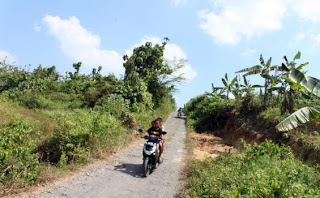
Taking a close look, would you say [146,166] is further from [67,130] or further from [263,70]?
[263,70]

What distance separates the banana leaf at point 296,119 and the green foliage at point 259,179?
2.05 meters

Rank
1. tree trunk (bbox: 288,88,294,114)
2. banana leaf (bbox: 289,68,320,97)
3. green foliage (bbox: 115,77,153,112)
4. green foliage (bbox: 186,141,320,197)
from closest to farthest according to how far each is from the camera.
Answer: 1. green foliage (bbox: 186,141,320,197)
2. banana leaf (bbox: 289,68,320,97)
3. tree trunk (bbox: 288,88,294,114)
4. green foliage (bbox: 115,77,153,112)

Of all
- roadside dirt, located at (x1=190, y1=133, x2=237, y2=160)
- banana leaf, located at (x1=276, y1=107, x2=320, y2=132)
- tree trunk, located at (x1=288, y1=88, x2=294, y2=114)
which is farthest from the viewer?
tree trunk, located at (x1=288, y1=88, x2=294, y2=114)

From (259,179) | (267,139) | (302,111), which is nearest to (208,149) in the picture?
(267,139)

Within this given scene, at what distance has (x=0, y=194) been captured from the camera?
179 inches

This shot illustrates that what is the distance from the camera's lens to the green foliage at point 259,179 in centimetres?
427

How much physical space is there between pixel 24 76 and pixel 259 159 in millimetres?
32536

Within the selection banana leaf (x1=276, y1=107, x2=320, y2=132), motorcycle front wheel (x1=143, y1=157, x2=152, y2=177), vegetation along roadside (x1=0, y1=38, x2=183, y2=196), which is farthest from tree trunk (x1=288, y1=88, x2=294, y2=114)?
motorcycle front wheel (x1=143, y1=157, x2=152, y2=177)

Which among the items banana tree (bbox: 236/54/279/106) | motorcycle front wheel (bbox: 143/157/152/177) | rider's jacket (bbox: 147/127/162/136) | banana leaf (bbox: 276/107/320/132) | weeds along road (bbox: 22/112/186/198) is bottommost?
weeds along road (bbox: 22/112/186/198)

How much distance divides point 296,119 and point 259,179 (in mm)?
5704

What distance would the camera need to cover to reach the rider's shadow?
23.5 ft

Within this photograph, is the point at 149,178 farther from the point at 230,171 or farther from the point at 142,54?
the point at 142,54

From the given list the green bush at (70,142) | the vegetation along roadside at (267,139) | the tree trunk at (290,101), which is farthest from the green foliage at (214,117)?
the green bush at (70,142)

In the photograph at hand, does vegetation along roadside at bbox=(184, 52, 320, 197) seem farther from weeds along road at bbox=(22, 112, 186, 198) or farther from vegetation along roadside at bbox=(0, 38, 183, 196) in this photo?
vegetation along roadside at bbox=(0, 38, 183, 196)
